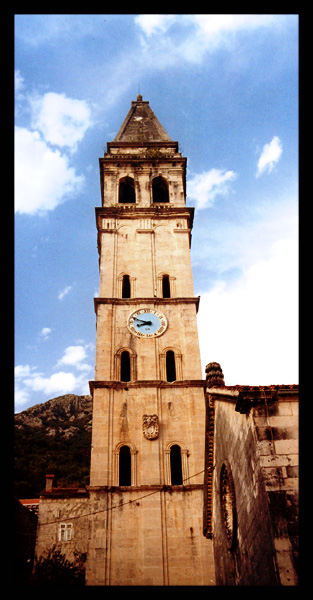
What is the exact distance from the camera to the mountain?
53.7m

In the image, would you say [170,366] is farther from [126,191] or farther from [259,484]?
[259,484]

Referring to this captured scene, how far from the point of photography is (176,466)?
1046 inches

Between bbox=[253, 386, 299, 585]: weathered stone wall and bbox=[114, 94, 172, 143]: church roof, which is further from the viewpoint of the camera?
bbox=[114, 94, 172, 143]: church roof

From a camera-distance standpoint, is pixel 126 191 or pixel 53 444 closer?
pixel 126 191

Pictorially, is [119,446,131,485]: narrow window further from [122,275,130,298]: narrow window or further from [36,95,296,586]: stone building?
[122,275,130,298]: narrow window

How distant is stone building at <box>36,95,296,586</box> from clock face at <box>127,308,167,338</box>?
8 centimetres

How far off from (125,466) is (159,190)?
73.7ft

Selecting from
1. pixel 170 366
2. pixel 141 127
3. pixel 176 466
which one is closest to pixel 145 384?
pixel 170 366

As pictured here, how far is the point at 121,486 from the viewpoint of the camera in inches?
983

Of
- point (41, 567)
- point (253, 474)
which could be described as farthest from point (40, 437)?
point (253, 474)

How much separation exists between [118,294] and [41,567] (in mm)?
16517

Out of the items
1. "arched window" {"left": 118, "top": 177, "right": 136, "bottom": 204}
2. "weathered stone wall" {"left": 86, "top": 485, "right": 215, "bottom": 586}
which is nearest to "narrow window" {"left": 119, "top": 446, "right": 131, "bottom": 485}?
"weathered stone wall" {"left": 86, "top": 485, "right": 215, "bottom": 586}
